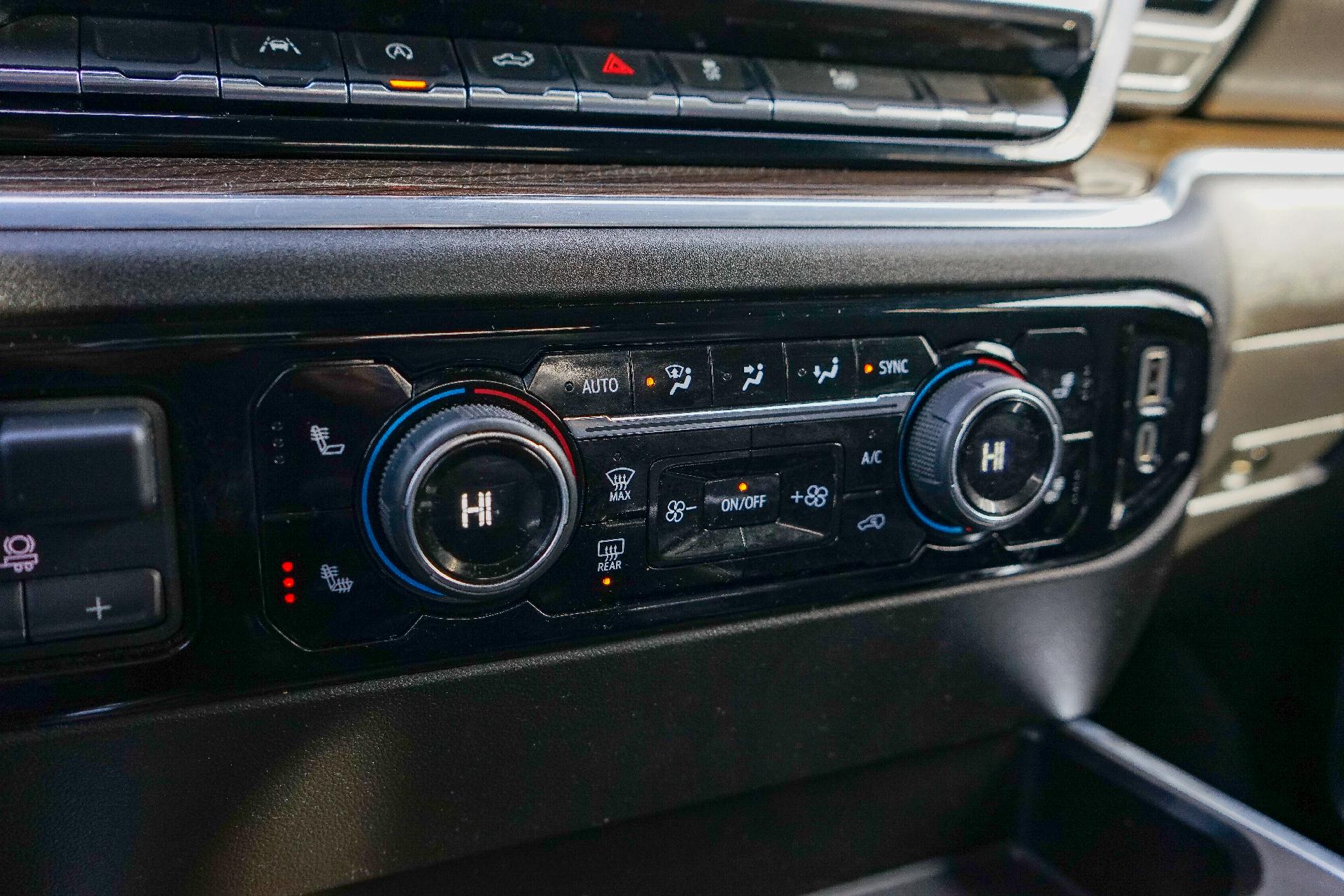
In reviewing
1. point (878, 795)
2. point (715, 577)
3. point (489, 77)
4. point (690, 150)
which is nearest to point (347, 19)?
point (489, 77)

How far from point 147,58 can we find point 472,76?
0.14 meters

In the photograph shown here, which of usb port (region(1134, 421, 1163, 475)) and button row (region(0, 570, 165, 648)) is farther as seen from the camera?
usb port (region(1134, 421, 1163, 475))

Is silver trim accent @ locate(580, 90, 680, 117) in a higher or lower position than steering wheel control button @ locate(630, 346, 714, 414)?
higher

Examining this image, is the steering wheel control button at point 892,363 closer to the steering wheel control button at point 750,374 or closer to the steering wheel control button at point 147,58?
the steering wheel control button at point 750,374

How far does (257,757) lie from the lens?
49cm

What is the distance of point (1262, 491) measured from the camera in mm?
817

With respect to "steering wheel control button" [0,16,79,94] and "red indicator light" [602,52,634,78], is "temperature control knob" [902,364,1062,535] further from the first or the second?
"steering wheel control button" [0,16,79,94]

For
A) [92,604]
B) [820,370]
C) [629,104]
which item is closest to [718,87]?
[629,104]

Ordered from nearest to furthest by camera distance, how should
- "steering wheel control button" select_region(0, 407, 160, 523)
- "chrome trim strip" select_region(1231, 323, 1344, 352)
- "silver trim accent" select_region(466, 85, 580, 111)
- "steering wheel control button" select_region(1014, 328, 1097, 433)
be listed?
"steering wheel control button" select_region(0, 407, 160, 523) < "silver trim accent" select_region(466, 85, 580, 111) < "steering wheel control button" select_region(1014, 328, 1097, 433) < "chrome trim strip" select_region(1231, 323, 1344, 352)

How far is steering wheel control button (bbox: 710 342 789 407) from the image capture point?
0.53m

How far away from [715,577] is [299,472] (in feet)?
0.68

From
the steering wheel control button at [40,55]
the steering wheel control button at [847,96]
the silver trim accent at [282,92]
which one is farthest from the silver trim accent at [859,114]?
the steering wheel control button at [40,55]

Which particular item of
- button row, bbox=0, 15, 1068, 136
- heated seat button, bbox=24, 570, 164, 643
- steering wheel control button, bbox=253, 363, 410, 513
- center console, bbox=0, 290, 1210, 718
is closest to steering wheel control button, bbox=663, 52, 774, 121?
button row, bbox=0, 15, 1068, 136

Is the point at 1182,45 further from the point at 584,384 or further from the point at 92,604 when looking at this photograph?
the point at 92,604
